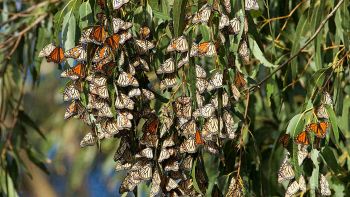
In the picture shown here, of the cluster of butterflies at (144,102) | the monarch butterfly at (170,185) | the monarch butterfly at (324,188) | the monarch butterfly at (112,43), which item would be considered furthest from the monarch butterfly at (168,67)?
the monarch butterfly at (324,188)

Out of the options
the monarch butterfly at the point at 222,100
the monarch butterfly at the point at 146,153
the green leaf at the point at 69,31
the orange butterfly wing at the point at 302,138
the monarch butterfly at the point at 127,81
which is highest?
the green leaf at the point at 69,31

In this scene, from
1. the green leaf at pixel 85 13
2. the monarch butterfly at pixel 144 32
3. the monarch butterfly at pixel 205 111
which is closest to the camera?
the monarch butterfly at pixel 205 111

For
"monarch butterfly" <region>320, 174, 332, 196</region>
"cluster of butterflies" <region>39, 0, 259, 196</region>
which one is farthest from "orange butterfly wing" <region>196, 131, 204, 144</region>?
"monarch butterfly" <region>320, 174, 332, 196</region>

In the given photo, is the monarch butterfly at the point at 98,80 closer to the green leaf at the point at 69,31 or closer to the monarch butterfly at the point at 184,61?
the monarch butterfly at the point at 184,61

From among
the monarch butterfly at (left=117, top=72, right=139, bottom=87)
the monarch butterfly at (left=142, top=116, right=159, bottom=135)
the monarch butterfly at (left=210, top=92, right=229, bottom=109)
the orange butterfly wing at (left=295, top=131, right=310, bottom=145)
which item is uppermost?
the monarch butterfly at (left=117, top=72, right=139, bottom=87)

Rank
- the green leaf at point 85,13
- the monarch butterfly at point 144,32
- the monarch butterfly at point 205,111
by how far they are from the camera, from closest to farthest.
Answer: the monarch butterfly at point 205,111, the monarch butterfly at point 144,32, the green leaf at point 85,13

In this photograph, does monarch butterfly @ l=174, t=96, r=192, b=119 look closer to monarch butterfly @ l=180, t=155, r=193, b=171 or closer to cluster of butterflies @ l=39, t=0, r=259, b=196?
cluster of butterflies @ l=39, t=0, r=259, b=196

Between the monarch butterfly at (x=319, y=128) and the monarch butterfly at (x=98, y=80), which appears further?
the monarch butterfly at (x=319, y=128)
